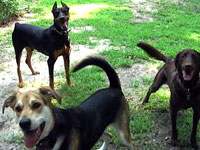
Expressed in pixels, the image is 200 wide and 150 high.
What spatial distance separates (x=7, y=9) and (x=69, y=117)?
8022 mm

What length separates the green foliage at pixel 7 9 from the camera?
390 inches

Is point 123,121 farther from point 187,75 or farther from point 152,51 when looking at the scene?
point 152,51

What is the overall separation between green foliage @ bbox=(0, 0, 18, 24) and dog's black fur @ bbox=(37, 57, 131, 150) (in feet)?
24.4

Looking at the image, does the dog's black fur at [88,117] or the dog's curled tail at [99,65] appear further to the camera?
the dog's curled tail at [99,65]

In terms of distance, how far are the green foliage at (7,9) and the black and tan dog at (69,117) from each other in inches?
293

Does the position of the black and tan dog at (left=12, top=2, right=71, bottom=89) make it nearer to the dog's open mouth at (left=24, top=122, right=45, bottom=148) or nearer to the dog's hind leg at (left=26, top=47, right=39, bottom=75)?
the dog's hind leg at (left=26, top=47, right=39, bottom=75)

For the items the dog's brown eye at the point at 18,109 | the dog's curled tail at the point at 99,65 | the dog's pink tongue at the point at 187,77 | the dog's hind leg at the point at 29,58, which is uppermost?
the dog's curled tail at the point at 99,65

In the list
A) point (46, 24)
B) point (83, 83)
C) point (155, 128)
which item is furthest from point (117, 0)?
point (155, 128)

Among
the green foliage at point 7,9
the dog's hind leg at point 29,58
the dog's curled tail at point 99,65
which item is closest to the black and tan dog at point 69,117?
the dog's curled tail at point 99,65

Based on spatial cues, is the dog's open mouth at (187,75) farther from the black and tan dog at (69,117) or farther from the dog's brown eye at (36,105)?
the dog's brown eye at (36,105)

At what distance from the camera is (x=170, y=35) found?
835 centimetres

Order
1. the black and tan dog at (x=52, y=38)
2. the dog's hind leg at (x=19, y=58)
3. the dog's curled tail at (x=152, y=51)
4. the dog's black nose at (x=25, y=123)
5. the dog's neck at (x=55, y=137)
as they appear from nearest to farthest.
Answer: the dog's black nose at (x=25, y=123), the dog's neck at (x=55, y=137), the dog's curled tail at (x=152, y=51), the black and tan dog at (x=52, y=38), the dog's hind leg at (x=19, y=58)

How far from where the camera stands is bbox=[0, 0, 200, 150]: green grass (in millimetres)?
4672

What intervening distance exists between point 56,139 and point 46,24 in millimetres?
6999
